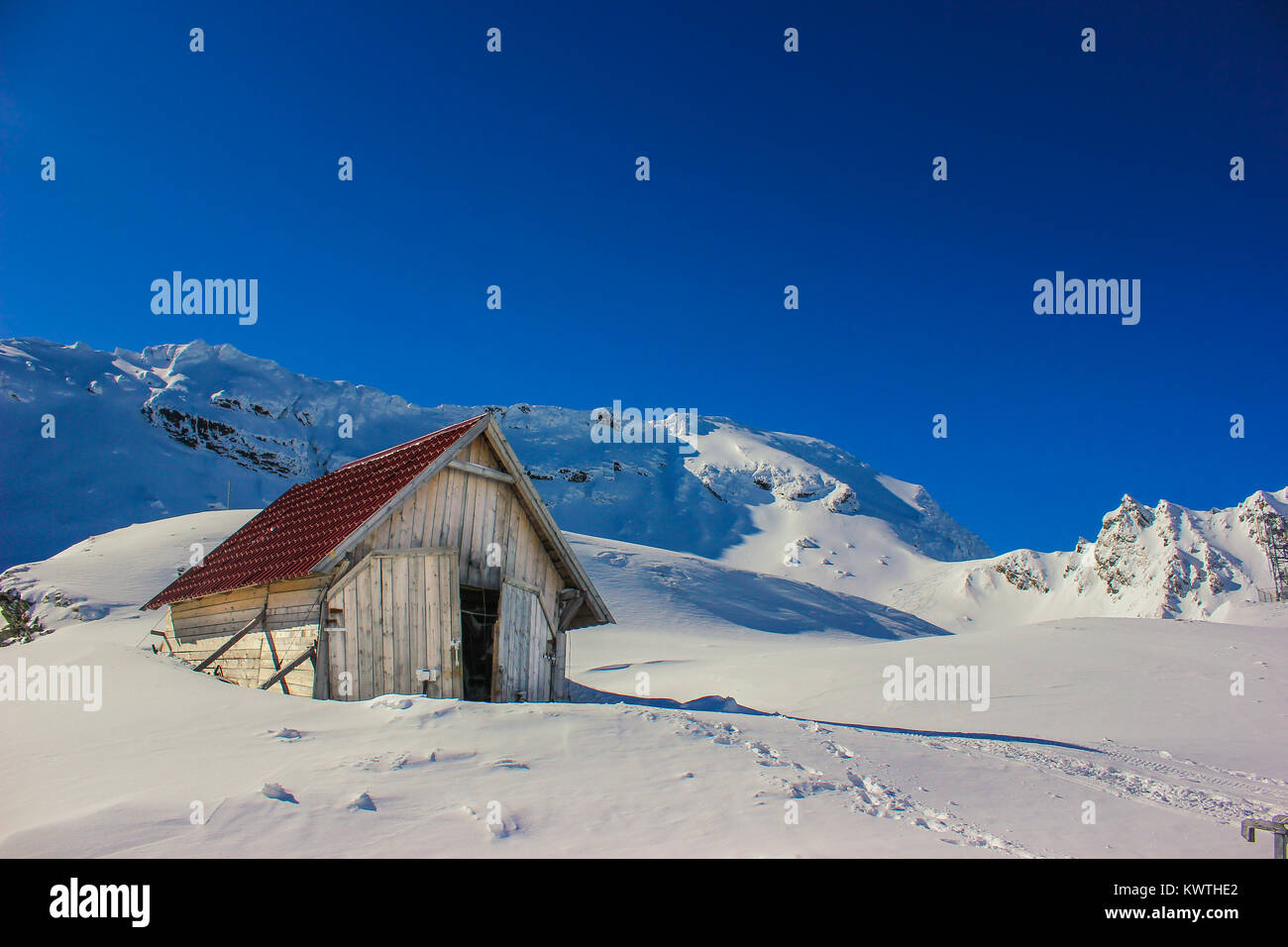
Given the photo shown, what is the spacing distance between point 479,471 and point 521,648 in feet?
10.2

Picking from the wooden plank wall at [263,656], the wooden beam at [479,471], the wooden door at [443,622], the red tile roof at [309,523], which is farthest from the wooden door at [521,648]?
the wooden plank wall at [263,656]

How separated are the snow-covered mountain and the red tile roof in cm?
→ 7080

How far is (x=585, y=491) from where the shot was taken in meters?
137

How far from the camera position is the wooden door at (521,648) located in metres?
12.8

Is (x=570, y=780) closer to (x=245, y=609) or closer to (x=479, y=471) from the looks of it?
(x=479, y=471)

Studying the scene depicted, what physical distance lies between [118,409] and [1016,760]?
125 m

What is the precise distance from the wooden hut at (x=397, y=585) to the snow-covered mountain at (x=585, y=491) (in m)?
70.9

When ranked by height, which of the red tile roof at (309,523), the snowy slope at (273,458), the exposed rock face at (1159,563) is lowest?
the exposed rock face at (1159,563)

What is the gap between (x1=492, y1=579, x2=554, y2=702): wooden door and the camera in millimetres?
12789

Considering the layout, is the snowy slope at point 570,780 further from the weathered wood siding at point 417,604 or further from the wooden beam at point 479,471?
the wooden beam at point 479,471

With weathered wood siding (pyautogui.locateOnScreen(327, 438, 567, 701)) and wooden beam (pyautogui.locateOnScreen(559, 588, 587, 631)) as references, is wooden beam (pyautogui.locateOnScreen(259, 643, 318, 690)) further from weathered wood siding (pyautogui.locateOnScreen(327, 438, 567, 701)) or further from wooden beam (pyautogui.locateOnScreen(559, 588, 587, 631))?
wooden beam (pyautogui.locateOnScreen(559, 588, 587, 631))

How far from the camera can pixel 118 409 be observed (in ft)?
351

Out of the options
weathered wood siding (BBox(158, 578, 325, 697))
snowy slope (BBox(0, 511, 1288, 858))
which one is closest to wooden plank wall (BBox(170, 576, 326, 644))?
weathered wood siding (BBox(158, 578, 325, 697))
